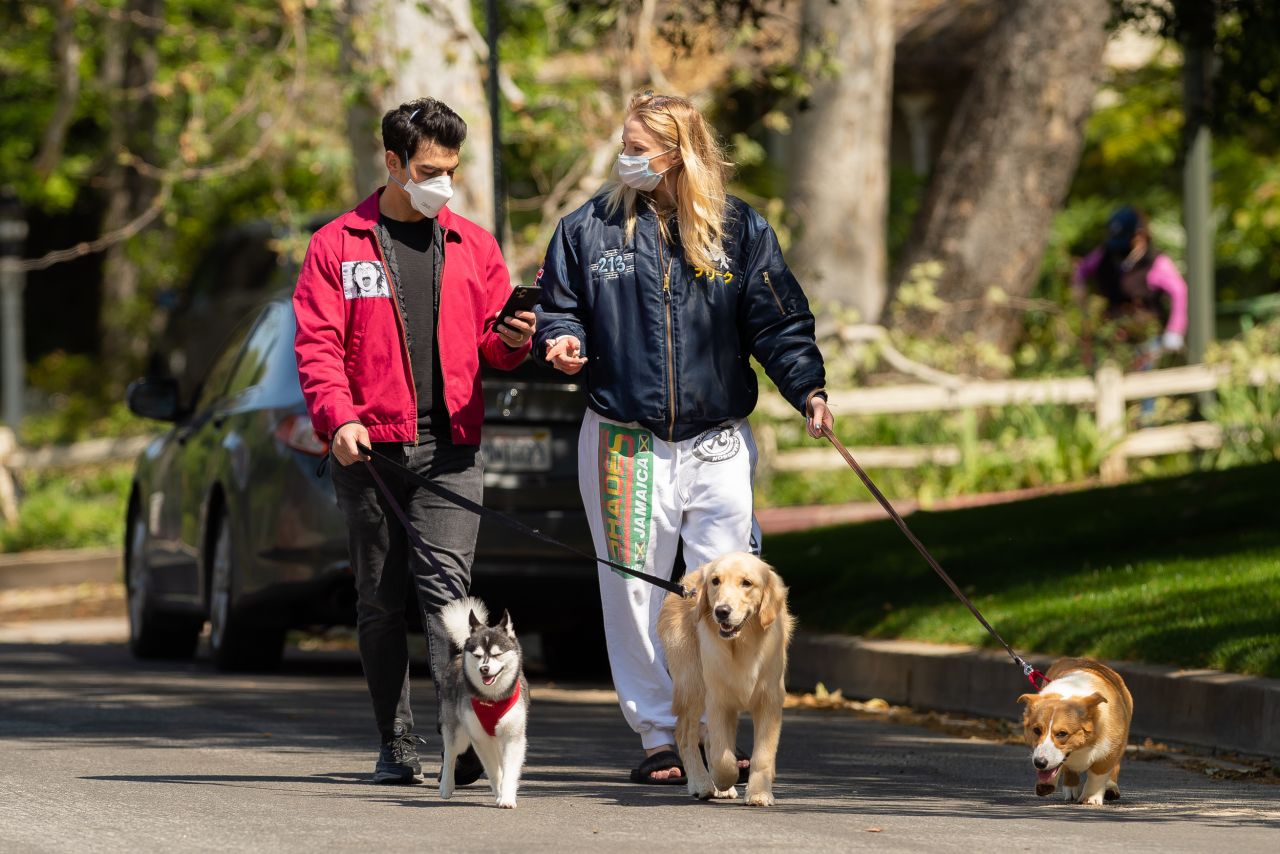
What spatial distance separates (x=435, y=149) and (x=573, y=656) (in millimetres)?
5508

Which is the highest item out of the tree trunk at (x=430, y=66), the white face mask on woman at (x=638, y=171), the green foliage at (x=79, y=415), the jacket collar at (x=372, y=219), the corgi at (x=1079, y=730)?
the tree trunk at (x=430, y=66)

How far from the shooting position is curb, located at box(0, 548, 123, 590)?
17875mm

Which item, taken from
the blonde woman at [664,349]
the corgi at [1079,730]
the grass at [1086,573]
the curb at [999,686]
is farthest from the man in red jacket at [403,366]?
the grass at [1086,573]

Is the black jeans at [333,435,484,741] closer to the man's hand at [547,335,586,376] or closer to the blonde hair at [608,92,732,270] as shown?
the man's hand at [547,335,586,376]

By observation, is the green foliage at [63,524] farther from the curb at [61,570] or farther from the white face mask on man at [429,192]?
the white face mask on man at [429,192]

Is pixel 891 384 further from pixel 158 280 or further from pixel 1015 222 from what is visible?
pixel 158 280

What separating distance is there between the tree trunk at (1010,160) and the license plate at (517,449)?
31.3ft

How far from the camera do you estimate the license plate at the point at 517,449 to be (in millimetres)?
9992

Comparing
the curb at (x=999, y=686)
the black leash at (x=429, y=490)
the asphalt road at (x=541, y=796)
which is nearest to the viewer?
the asphalt road at (x=541, y=796)

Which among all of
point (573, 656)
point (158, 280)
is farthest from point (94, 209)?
point (573, 656)

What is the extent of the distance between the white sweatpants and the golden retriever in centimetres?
27

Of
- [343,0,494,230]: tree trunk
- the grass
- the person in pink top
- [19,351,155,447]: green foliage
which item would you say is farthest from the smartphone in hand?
[19,351,155,447]: green foliage

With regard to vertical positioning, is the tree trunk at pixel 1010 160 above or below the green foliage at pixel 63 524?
above

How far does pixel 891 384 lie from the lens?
61.8 feet
